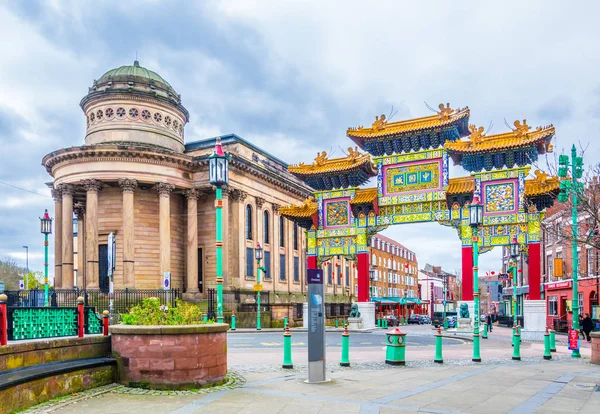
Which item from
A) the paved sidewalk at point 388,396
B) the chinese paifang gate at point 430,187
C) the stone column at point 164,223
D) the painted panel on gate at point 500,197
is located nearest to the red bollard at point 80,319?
the paved sidewalk at point 388,396

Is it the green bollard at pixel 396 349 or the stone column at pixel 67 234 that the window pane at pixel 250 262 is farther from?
the green bollard at pixel 396 349

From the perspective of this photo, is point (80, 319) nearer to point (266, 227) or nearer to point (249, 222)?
point (249, 222)

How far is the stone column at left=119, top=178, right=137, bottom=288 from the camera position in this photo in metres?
39.5

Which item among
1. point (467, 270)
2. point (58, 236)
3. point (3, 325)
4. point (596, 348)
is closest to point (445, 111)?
point (467, 270)

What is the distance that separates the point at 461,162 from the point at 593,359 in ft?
55.9

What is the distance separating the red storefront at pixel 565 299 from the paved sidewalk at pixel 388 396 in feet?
85.8

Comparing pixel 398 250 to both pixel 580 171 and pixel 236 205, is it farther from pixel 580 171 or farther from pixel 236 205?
pixel 580 171

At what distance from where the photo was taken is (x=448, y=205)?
3281 centimetres

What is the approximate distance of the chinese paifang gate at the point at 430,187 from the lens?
30.8 m

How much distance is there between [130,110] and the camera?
44.3 m

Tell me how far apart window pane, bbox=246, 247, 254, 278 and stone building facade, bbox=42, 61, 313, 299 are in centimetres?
9

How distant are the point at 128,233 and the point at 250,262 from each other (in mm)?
10582

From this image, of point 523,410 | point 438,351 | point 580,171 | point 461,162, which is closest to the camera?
point 523,410

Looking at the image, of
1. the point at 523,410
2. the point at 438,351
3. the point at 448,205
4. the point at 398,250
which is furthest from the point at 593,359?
the point at 398,250
